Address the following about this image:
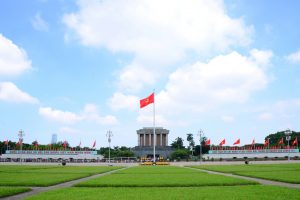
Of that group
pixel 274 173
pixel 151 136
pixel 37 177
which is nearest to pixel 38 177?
pixel 37 177

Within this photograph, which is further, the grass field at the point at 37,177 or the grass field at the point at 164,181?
the grass field at the point at 37,177

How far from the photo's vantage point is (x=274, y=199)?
40.7 ft

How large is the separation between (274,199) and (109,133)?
60.8 meters

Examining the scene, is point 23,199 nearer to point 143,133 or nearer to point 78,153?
point 78,153

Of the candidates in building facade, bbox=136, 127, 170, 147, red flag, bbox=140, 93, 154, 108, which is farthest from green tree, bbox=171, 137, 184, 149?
red flag, bbox=140, 93, 154, 108

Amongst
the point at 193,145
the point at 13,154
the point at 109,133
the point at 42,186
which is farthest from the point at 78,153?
the point at 42,186

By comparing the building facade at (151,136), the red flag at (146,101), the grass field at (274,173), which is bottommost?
the grass field at (274,173)

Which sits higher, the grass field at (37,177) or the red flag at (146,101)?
the red flag at (146,101)

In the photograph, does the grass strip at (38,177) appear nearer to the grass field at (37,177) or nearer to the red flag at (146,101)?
the grass field at (37,177)

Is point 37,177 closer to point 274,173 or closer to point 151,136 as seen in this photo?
point 274,173

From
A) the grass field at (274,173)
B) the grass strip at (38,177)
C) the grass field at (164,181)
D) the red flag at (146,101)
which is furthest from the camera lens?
the red flag at (146,101)

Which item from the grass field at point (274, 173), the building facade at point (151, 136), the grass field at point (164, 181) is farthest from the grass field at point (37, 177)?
the building facade at point (151, 136)

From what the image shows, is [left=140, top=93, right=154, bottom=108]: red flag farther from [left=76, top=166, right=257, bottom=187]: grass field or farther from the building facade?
the building facade

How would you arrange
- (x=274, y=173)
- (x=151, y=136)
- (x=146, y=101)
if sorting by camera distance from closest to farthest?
(x=274, y=173)
(x=146, y=101)
(x=151, y=136)
